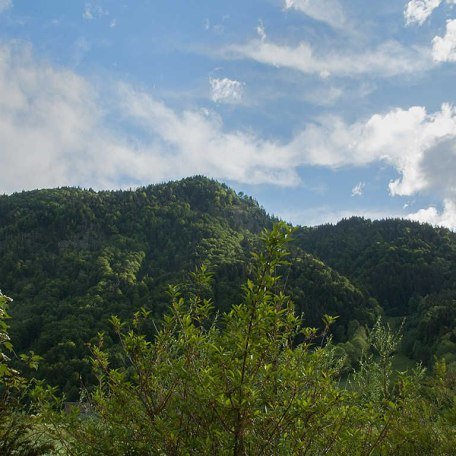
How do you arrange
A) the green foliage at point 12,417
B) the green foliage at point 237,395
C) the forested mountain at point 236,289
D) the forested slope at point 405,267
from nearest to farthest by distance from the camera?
1. the green foliage at point 237,395
2. the green foliage at point 12,417
3. the forested mountain at point 236,289
4. the forested slope at point 405,267

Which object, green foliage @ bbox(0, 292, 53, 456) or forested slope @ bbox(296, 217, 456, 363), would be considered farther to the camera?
forested slope @ bbox(296, 217, 456, 363)

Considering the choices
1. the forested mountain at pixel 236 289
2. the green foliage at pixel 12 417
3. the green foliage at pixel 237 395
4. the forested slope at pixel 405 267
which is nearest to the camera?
the green foliage at pixel 237 395

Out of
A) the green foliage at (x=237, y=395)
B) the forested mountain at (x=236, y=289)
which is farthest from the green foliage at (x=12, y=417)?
the forested mountain at (x=236, y=289)

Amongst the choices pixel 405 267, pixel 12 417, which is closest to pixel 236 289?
pixel 405 267

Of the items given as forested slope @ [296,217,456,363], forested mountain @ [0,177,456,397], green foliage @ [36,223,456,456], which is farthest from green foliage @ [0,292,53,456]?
forested slope @ [296,217,456,363]

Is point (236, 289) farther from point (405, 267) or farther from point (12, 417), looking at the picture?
point (12, 417)

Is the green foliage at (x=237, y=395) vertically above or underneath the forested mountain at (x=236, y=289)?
underneath

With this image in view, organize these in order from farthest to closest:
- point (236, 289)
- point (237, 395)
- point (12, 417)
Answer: point (236, 289) → point (12, 417) → point (237, 395)

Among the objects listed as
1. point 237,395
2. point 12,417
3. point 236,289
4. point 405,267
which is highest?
point 405,267

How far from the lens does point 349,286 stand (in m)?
133

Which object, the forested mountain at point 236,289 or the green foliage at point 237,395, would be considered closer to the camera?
the green foliage at point 237,395

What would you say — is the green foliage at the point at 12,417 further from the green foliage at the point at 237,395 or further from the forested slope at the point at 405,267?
the forested slope at the point at 405,267

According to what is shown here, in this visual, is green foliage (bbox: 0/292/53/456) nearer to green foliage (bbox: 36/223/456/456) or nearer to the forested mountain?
green foliage (bbox: 36/223/456/456)

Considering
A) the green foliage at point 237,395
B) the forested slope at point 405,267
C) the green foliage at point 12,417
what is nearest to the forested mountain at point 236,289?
the forested slope at point 405,267
